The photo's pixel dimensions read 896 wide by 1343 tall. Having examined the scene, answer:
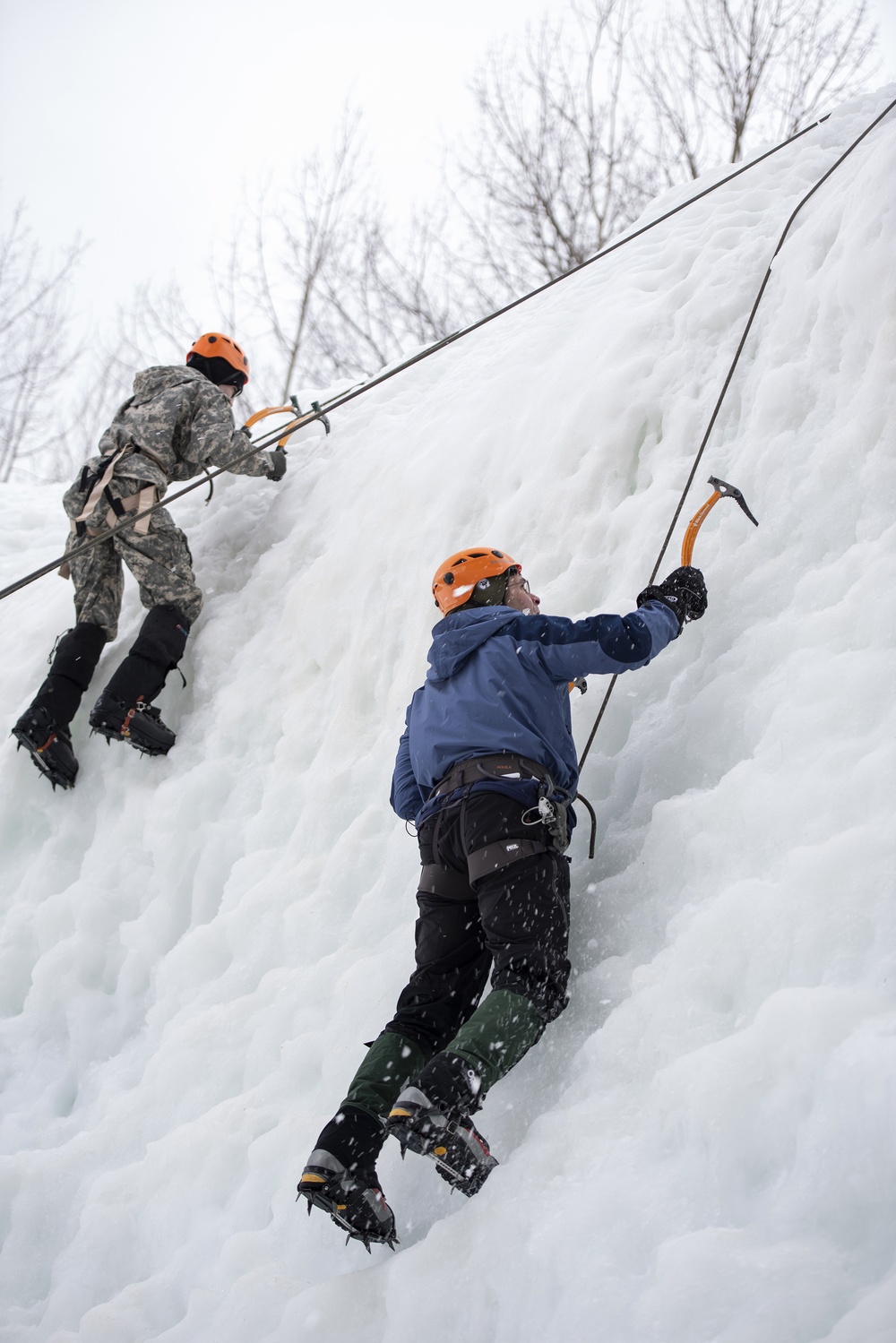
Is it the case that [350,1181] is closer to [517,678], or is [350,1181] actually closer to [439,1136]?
[439,1136]

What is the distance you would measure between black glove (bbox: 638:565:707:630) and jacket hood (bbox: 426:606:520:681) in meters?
0.38

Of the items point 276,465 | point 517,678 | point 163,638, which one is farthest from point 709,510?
point 276,465

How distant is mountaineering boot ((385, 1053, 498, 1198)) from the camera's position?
1878 mm

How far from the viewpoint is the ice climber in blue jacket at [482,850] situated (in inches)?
80.1

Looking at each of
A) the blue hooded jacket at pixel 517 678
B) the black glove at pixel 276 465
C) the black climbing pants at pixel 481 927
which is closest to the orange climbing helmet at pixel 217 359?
the black glove at pixel 276 465

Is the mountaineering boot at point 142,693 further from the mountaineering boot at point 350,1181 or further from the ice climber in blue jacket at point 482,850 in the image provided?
the mountaineering boot at point 350,1181

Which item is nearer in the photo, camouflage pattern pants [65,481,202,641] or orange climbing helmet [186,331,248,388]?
camouflage pattern pants [65,481,202,641]

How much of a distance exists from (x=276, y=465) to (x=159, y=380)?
68 cm

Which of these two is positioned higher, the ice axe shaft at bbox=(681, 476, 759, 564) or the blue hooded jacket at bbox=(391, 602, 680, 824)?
the ice axe shaft at bbox=(681, 476, 759, 564)

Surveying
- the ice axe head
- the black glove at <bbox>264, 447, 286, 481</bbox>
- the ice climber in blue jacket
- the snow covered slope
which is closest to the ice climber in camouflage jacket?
the black glove at <bbox>264, 447, 286, 481</bbox>

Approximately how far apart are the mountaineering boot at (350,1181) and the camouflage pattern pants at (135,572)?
296 cm

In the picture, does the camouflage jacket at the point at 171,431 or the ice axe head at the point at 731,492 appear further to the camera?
the camouflage jacket at the point at 171,431

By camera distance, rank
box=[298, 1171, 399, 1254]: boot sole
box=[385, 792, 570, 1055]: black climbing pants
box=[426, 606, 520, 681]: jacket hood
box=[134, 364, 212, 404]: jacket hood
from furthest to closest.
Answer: box=[134, 364, 212, 404]: jacket hood < box=[426, 606, 520, 681]: jacket hood < box=[385, 792, 570, 1055]: black climbing pants < box=[298, 1171, 399, 1254]: boot sole

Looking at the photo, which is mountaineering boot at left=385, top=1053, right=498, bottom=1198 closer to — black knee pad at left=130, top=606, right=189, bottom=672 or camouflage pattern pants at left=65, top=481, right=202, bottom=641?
black knee pad at left=130, top=606, right=189, bottom=672
